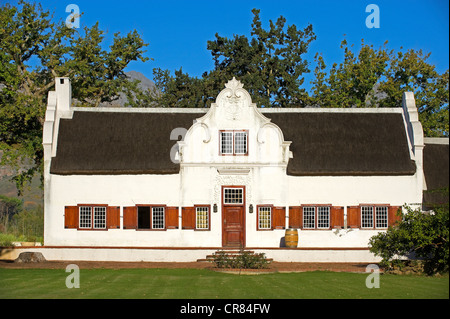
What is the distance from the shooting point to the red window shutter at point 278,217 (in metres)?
36.9

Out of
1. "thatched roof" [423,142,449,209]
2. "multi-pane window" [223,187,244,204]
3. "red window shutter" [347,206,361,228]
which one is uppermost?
"thatched roof" [423,142,449,209]

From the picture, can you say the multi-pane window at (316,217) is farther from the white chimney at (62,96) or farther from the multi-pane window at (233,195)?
the white chimney at (62,96)

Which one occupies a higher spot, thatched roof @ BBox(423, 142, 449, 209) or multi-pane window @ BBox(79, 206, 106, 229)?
thatched roof @ BBox(423, 142, 449, 209)

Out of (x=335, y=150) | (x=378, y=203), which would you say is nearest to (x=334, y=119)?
(x=335, y=150)

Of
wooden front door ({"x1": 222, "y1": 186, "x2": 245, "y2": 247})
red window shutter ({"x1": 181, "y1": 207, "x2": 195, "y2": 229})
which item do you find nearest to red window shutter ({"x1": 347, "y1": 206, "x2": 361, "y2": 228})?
wooden front door ({"x1": 222, "y1": 186, "x2": 245, "y2": 247})

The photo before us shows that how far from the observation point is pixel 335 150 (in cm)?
3747

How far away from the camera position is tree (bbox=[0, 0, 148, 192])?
46.0 m

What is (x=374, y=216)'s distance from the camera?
37.1 metres

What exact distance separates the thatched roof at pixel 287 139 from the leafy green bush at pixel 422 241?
24.6 ft

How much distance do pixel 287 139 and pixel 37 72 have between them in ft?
70.1

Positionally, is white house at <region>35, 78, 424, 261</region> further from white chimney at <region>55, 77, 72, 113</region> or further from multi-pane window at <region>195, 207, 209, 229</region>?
white chimney at <region>55, 77, 72, 113</region>

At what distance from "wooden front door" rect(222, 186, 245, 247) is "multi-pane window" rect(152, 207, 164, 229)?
3.09 metres

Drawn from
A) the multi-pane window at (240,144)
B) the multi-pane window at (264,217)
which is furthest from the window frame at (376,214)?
the multi-pane window at (240,144)

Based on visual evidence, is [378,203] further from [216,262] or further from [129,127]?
[129,127]
